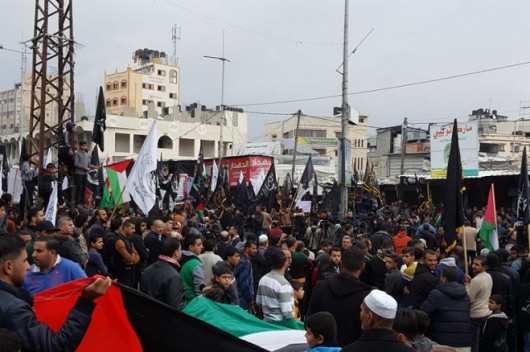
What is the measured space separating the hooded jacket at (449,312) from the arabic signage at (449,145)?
20.8m

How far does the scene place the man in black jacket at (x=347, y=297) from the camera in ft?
17.6

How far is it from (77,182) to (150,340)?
1208cm

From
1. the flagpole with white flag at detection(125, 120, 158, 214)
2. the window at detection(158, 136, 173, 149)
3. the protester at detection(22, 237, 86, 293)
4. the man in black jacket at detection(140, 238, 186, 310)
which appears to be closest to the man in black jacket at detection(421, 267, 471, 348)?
the man in black jacket at detection(140, 238, 186, 310)

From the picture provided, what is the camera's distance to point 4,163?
20.9 m

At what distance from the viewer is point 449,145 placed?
29250mm

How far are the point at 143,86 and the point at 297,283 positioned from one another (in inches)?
3295

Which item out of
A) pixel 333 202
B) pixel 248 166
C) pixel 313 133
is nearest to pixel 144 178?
pixel 333 202

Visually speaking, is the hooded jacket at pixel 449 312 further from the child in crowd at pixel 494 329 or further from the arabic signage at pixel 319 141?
the arabic signage at pixel 319 141

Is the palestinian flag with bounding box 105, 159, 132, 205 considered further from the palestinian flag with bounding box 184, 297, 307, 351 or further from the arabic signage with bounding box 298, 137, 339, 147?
the arabic signage with bounding box 298, 137, 339, 147

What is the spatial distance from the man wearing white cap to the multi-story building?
82639mm

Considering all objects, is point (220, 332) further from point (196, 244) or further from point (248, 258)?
point (248, 258)

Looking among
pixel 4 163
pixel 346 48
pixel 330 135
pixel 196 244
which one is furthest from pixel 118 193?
pixel 330 135

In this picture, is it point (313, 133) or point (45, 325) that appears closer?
point (45, 325)

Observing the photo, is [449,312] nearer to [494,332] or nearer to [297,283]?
[494,332]
